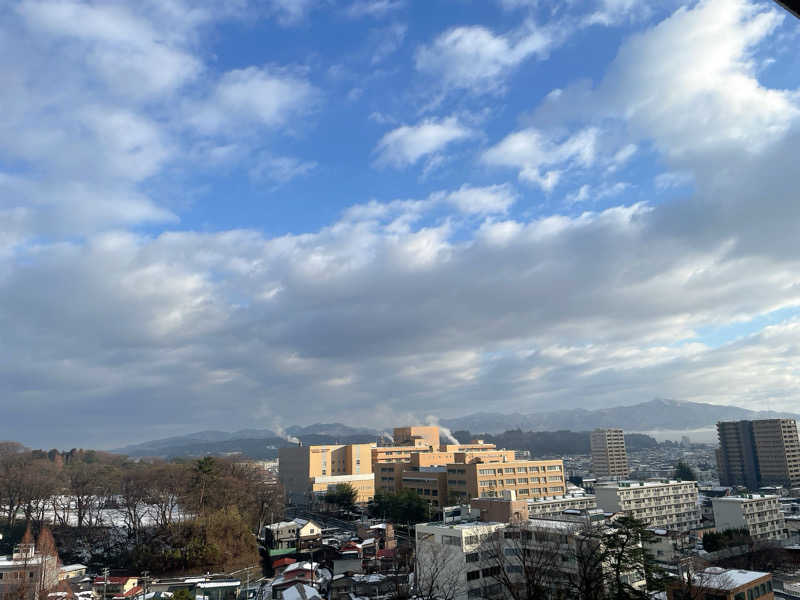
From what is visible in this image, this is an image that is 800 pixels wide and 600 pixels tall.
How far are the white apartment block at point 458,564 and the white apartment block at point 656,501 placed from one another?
26117 millimetres

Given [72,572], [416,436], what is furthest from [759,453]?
[72,572]

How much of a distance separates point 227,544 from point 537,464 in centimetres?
3058

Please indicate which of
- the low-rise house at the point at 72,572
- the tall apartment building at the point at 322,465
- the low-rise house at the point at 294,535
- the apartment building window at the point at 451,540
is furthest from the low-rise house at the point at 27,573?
the tall apartment building at the point at 322,465

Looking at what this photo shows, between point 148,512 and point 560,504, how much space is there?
1349 inches

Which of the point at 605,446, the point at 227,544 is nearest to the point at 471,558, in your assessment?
the point at 227,544

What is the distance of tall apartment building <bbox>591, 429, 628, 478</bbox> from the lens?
119938 mm

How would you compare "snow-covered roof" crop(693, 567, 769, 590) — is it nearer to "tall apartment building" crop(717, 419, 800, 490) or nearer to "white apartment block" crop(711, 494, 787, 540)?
"white apartment block" crop(711, 494, 787, 540)

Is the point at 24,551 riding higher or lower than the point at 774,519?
higher

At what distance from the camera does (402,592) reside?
20.8 meters

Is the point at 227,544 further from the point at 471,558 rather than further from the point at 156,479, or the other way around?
the point at 471,558

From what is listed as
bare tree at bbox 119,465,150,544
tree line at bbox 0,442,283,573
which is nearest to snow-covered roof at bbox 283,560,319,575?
tree line at bbox 0,442,283,573

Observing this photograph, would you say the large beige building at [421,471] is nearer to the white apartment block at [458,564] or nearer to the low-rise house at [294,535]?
the low-rise house at [294,535]

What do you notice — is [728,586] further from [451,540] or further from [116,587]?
[116,587]

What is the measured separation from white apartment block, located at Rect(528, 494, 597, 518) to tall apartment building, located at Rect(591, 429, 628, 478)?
253 feet
